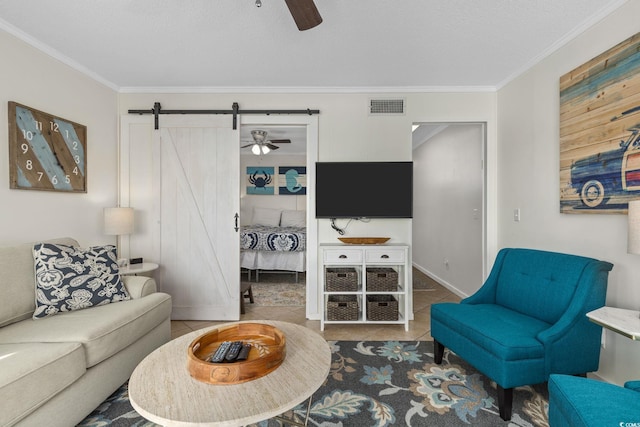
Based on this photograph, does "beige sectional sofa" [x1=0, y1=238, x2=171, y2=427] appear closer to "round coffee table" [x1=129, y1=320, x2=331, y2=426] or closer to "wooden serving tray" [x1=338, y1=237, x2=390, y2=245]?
"round coffee table" [x1=129, y1=320, x2=331, y2=426]

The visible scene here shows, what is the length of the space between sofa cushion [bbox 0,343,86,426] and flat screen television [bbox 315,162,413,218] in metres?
2.13

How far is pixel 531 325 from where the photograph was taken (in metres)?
1.83

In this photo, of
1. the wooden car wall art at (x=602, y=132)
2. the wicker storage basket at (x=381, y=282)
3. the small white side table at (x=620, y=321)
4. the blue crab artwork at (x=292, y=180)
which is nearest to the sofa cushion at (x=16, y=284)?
the wicker storage basket at (x=381, y=282)

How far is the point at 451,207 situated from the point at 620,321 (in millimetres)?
3056

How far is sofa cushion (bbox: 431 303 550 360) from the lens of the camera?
1.63 m

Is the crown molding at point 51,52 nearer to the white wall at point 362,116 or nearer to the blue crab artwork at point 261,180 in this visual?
the white wall at point 362,116

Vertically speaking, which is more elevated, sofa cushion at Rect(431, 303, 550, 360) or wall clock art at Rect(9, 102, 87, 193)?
wall clock art at Rect(9, 102, 87, 193)

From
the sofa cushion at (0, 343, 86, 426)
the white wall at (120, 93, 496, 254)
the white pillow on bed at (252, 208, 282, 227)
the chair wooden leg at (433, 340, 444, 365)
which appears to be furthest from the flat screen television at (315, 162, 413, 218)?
the white pillow on bed at (252, 208, 282, 227)

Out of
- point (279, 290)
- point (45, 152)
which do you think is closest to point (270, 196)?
point (279, 290)

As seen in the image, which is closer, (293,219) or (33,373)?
(33,373)

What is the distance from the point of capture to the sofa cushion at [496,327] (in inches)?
64.1

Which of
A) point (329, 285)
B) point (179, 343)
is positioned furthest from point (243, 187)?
point (179, 343)

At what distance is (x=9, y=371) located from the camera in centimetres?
128

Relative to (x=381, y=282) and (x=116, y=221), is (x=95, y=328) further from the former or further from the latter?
(x=381, y=282)
